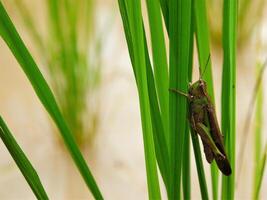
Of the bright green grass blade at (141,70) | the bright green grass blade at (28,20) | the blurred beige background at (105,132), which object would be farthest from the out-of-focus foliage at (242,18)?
the bright green grass blade at (141,70)

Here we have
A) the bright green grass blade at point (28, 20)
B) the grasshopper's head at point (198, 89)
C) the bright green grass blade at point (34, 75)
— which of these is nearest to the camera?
the bright green grass blade at point (34, 75)

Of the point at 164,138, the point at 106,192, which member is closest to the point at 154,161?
the point at 164,138

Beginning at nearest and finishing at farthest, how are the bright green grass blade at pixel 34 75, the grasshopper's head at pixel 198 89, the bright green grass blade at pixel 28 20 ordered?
the bright green grass blade at pixel 34 75, the grasshopper's head at pixel 198 89, the bright green grass blade at pixel 28 20

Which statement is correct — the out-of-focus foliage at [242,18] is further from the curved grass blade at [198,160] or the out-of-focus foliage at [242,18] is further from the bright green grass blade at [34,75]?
the bright green grass blade at [34,75]

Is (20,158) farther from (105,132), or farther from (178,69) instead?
(105,132)

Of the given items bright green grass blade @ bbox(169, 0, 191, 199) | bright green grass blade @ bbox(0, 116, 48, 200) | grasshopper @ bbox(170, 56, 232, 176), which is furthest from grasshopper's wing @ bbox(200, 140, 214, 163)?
bright green grass blade @ bbox(0, 116, 48, 200)

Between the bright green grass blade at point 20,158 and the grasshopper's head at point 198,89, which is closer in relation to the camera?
the bright green grass blade at point 20,158
